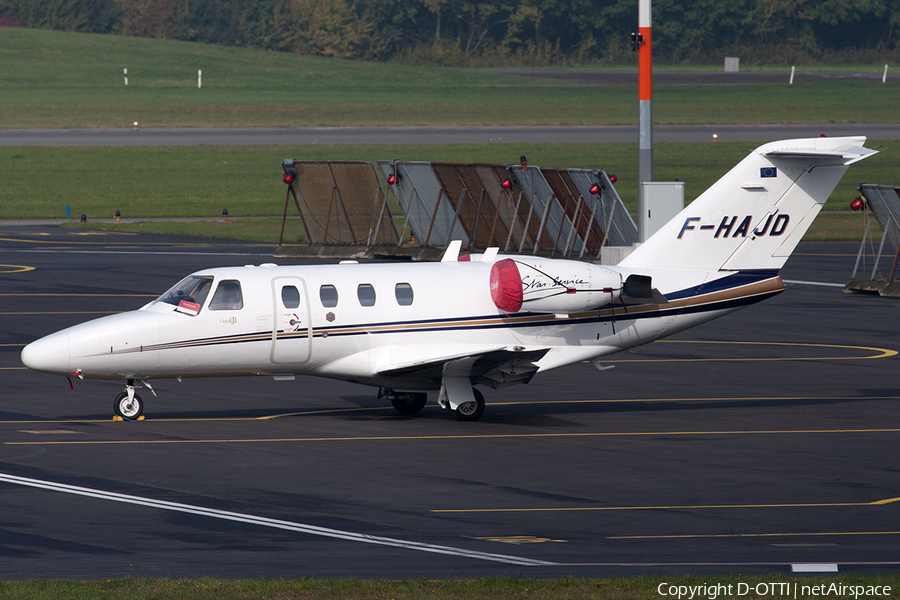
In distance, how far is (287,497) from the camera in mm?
18672

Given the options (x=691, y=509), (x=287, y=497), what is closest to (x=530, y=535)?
(x=691, y=509)

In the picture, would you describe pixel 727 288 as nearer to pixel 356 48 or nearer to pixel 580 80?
pixel 580 80

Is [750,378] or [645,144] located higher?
[645,144]

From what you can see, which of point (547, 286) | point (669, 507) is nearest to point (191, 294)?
point (547, 286)

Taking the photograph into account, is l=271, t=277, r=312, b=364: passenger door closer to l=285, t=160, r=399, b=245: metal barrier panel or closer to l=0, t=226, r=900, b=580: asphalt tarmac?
l=0, t=226, r=900, b=580: asphalt tarmac

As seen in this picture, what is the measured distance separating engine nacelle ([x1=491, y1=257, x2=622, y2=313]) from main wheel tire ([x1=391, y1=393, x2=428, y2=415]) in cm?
253

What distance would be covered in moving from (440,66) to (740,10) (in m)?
38.4

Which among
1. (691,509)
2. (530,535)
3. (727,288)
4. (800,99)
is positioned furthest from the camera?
(800,99)

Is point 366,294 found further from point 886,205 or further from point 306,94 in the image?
point 306,94

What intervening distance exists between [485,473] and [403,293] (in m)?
5.61

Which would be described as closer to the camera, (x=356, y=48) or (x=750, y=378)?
(x=750, y=378)

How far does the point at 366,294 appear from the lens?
24875mm

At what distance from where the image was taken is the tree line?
16538 centimetres

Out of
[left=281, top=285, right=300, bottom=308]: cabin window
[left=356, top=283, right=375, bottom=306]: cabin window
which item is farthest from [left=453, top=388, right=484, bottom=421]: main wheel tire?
[left=281, top=285, right=300, bottom=308]: cabin window
